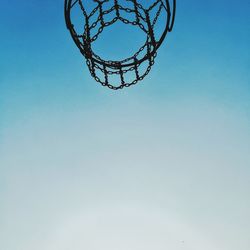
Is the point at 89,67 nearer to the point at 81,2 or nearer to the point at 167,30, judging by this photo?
the point at 81,2

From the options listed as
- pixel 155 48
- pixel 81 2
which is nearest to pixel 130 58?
pixel 155 48

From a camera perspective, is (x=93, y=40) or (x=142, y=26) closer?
(x=93, y=40)

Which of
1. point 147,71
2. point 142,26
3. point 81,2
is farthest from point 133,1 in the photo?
point 147,71

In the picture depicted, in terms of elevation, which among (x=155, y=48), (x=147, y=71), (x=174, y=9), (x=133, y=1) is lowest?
(x=147, y=71)

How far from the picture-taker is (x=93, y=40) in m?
4.53

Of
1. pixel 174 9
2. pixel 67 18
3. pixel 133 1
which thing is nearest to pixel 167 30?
pixel 174 9

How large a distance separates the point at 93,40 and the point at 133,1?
34.0 inches

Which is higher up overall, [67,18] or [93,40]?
[67,18]

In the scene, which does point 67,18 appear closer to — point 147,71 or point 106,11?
point 106,11

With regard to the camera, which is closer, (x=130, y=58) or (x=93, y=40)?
(x=93, y=40)

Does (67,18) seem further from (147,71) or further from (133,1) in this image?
(147,71)

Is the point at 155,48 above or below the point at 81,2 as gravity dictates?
below

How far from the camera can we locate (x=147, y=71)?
463 centimetres

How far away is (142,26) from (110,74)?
847 millimetres
